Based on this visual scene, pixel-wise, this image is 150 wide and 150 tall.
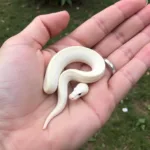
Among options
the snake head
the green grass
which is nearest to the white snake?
the snake head

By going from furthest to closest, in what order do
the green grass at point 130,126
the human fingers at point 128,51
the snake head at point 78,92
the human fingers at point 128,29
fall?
the green grass at point 130,126 < the human fingers at point 128,29 < the human fingers at point 128,51 < the snake head at point 78,92

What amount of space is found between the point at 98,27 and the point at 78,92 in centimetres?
63

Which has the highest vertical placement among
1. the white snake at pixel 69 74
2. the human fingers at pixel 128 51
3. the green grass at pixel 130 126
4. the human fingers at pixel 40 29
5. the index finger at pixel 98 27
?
the human fingers at pixel 40 29

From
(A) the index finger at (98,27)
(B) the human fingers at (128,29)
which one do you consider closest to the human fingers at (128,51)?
(B) the human fingers at (128,29)

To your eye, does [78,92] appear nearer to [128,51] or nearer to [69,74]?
[69,74]

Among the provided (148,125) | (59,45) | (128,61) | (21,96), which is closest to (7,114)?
(21,96)

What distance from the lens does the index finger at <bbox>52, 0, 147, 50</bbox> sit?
2746 mm

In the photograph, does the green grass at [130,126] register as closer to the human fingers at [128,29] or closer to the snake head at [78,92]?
the human fingers at [128,29]

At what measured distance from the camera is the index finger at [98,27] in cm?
275

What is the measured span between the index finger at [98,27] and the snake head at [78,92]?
0.42 m

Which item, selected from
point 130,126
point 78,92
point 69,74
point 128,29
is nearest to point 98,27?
point 128,29

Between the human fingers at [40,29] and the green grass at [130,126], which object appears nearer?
the human fingers at [40,29]

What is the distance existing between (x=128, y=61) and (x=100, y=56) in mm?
205

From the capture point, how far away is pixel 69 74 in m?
2.53
